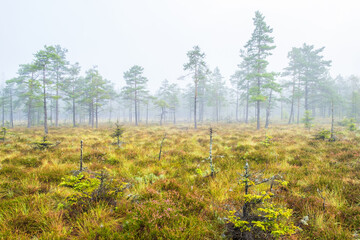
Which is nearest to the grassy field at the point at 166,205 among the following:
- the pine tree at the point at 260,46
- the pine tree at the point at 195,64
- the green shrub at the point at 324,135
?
the green shrub at the point at 324,135

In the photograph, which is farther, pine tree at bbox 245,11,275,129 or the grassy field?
pine tree at bbox 245,11,275,129

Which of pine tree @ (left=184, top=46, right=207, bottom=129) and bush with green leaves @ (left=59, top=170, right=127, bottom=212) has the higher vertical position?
pine tree @ (left=184, top=46, right=207, bottom=129)

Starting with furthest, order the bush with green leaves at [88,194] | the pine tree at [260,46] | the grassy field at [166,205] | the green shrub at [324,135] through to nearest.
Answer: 1. the pine tree at [260,46]
2. the green shrub at [324,135]
3. the bush with green leaves at [88,194]
4. the grassy field at [166,205]

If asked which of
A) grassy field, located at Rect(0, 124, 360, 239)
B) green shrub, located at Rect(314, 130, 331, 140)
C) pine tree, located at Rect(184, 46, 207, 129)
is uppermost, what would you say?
pine tree, located at Rect(184, 46, 207, 129)

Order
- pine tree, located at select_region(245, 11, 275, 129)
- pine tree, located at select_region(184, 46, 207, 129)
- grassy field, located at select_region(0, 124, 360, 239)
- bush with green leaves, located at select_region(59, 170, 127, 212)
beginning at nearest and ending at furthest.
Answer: grassy field, located at select_region(0, 124, 360, 239) → bush with green leaves, located at select_region(59, 170, 127, 212) → pine tree, located at select_region(245, 11, 275, 129) → pine tree, located at select_region(184, 46, 207, 129)

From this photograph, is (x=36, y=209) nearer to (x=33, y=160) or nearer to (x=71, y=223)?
(x=71, y=223)

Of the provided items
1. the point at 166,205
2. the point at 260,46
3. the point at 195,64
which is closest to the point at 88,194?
the point at 166,205

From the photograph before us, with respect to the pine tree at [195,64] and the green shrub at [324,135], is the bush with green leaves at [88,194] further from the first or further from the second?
the pine tree at [195,64]

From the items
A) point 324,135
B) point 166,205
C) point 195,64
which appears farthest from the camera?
point 195,64

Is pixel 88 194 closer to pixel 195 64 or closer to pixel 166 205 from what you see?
pixel 166 205

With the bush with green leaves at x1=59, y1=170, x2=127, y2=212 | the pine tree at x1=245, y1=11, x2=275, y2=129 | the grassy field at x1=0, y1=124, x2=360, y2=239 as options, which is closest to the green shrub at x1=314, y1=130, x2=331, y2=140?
the grassy field at x1=0, y1=124, x2=360, y2=239

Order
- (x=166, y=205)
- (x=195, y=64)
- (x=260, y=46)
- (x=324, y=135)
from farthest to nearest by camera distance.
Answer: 1. (x=195, y=64)
2. (x=260, y=46)
3. (x=324, y=135)
4. (x=166, y=205)

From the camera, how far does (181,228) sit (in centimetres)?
235

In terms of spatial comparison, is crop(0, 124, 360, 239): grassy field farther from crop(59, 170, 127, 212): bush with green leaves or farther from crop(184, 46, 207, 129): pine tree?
crop(184, 46, 207, 129): pine tree
